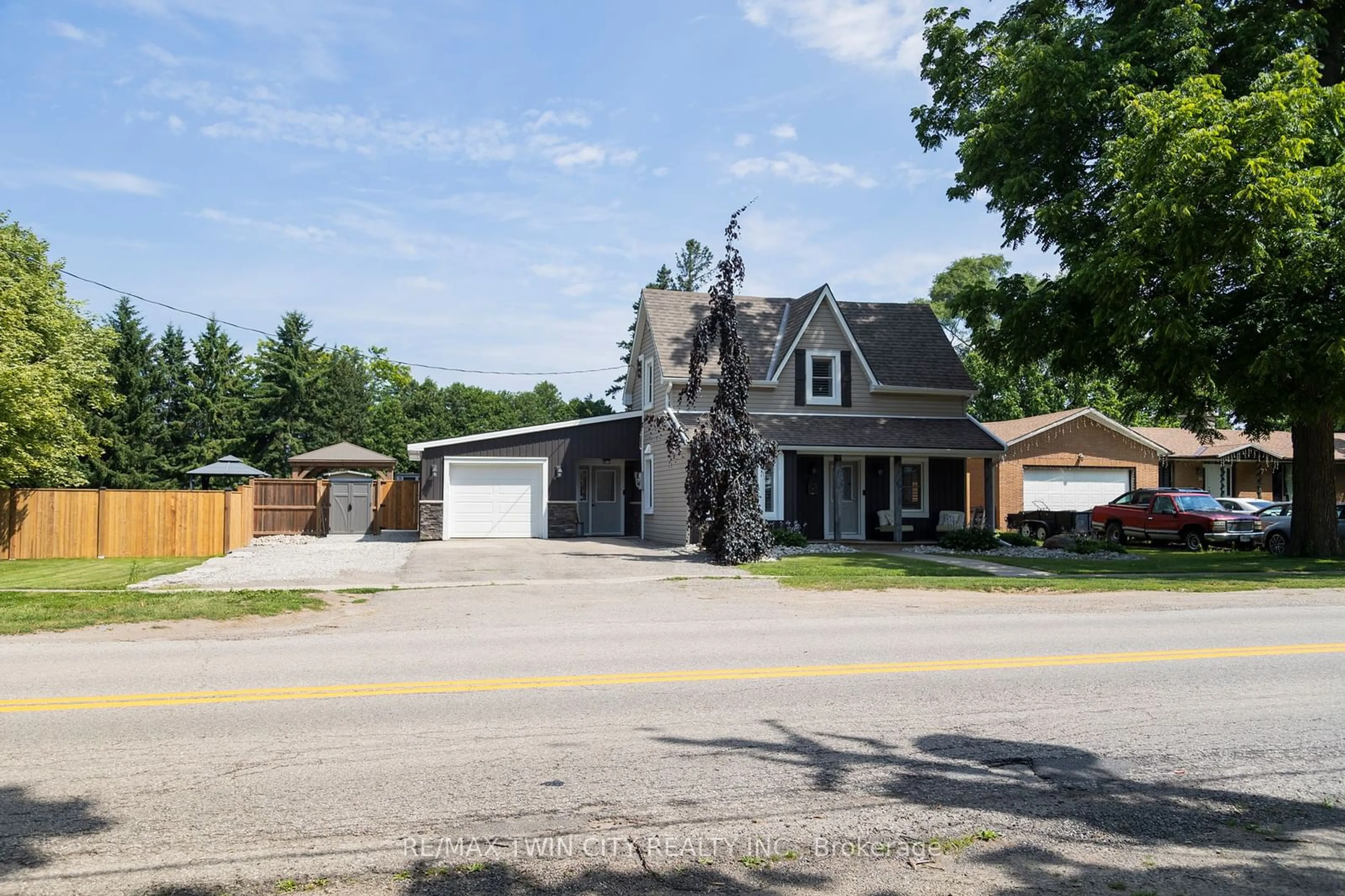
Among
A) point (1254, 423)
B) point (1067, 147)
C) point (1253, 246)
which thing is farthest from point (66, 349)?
point (1254, 423)

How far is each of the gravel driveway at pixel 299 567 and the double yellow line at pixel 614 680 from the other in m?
8.41

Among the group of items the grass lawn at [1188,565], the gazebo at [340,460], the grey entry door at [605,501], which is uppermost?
the gazebo at [340,460]

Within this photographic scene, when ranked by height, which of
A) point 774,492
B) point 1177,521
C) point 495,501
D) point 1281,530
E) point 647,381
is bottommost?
point 1281,530

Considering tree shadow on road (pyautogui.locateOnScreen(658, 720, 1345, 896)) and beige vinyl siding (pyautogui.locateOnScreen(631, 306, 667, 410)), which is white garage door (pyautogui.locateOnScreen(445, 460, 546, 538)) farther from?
tree shadow on road (pyautogui.locateOnScreen(658, 720, 1345, 896))

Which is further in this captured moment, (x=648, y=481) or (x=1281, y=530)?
(x=648, y=481)

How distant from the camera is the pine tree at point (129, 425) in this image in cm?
4828

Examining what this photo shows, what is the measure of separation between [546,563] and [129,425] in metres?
38.1

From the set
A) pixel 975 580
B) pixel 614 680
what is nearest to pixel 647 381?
pixel 975 580

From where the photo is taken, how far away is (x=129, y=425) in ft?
162

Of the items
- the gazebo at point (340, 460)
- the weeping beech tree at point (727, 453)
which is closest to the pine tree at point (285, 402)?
A: the gazebo at point (340, 460)

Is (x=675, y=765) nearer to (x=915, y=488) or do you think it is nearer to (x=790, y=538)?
(x=790, y=538)

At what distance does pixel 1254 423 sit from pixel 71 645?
23.8m

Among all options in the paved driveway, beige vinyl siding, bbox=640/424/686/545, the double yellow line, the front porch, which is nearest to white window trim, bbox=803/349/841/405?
the front porch

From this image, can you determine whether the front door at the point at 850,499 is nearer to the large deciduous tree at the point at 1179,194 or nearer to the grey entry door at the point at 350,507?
the large deciduous tree at the point at 1179,194
